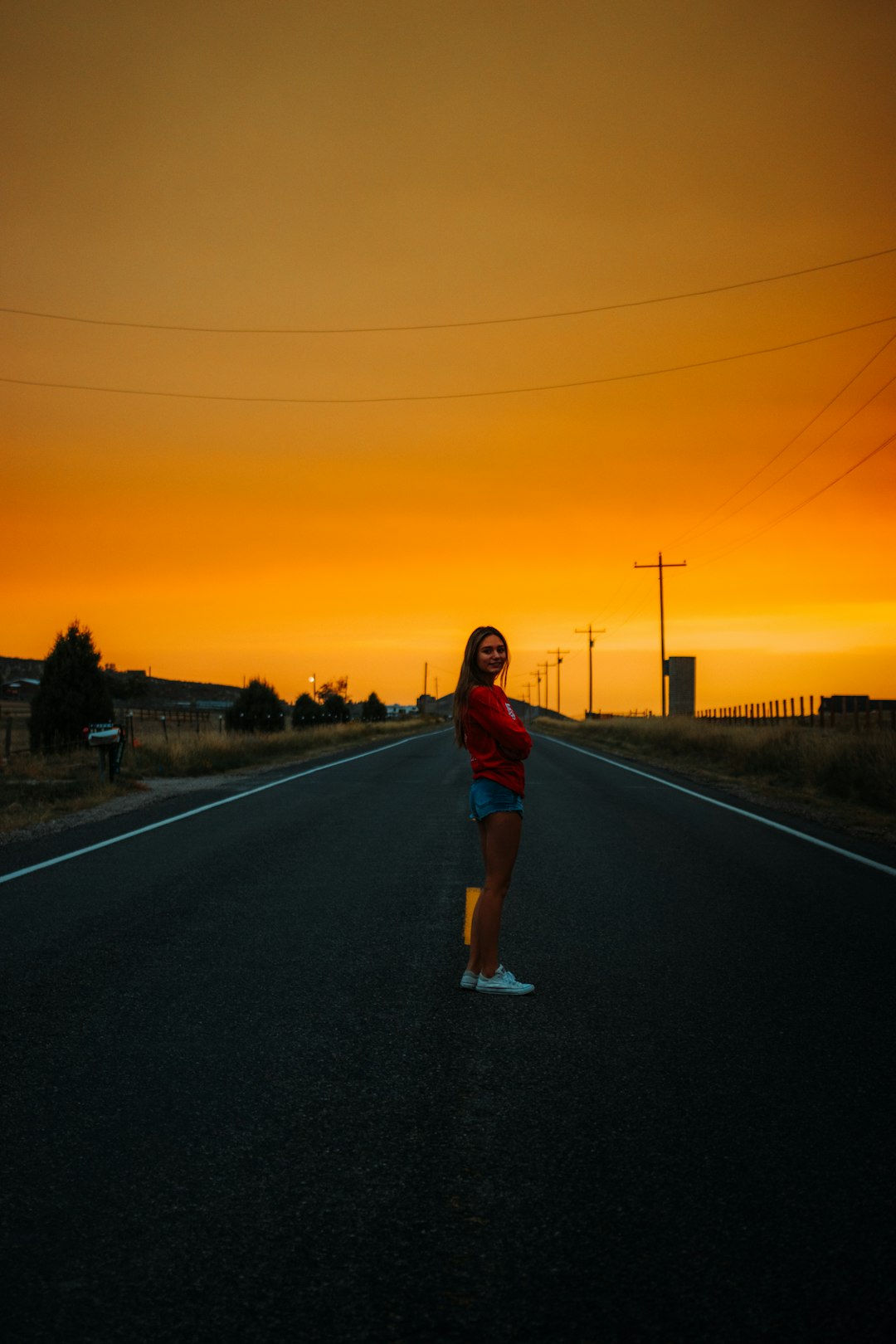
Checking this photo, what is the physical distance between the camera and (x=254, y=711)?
61312 mm

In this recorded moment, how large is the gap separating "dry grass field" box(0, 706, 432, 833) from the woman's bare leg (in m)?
9.24

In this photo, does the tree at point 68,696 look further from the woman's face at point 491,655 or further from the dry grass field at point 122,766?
A: the woman's face at point 491,655

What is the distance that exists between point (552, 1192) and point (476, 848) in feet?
26.5

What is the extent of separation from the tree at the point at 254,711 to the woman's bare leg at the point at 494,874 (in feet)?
183

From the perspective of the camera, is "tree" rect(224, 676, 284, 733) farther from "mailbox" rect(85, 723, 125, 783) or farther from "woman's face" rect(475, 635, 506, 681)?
"woman's face" rect(475, 635, 506, 681)

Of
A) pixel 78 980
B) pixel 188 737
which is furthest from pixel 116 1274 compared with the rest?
pixel 188 737

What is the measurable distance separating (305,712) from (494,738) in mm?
86378

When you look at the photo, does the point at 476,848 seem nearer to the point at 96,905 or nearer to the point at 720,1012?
the point at 96,905

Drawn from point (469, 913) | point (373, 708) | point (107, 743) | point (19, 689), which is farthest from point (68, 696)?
point (373, 708)

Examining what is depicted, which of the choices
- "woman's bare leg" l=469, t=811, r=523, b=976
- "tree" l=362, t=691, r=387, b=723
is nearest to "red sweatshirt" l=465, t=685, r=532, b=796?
"woman's bare leg" l=469, t=811, r=523, b=976

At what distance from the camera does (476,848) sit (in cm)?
1155

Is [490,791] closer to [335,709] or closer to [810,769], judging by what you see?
[810,769]

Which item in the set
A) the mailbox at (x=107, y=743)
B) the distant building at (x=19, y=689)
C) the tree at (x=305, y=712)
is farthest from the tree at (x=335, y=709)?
the mailbox at (x=107, y=743)

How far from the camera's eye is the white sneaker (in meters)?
5.82
